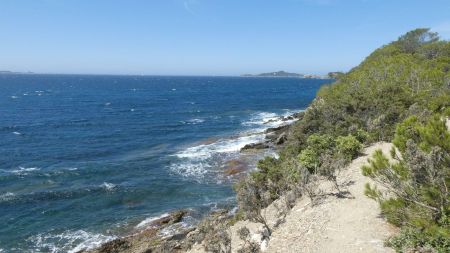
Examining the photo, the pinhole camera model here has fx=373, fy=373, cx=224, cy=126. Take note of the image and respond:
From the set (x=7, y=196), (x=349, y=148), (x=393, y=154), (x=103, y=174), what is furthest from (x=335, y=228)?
(x=103, y=174)

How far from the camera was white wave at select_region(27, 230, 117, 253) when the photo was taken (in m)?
22.6

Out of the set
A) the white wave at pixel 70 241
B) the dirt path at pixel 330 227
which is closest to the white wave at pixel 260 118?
the white wave at pixel 70 241

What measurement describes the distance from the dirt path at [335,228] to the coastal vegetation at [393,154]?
2.08 ft

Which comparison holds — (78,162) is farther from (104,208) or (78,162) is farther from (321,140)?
(321,140)

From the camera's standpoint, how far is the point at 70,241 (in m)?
23.3

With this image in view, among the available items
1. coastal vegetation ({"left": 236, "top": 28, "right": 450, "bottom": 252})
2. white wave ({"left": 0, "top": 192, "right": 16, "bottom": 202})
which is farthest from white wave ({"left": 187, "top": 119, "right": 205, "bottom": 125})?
white wave ({"left": 0, "top": 192, "right": 16, "bottom": 202})

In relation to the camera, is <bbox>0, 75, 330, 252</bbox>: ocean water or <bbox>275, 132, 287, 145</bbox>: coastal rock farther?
<bbox>275, 132, 287, 145</bbox>: coastal rock

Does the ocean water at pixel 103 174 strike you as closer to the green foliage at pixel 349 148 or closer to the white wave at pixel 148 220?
the white wave at pixel 148 220

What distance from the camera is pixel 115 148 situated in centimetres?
4784

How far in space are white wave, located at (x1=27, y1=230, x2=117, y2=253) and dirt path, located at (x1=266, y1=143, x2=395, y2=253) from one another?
13.5 m

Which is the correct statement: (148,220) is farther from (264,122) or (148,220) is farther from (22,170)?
(264,122)

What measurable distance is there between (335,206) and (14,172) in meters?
33.4

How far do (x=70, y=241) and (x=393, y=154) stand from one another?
20.2 m

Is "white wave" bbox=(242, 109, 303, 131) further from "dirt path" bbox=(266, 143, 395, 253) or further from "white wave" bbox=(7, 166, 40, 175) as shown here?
"dirt path" bbox=(266, 143, 395, 253)
